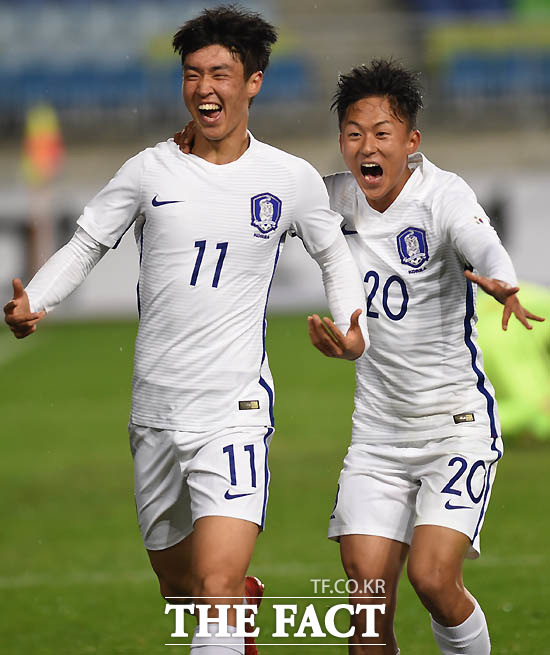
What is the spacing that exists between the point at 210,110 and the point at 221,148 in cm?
15

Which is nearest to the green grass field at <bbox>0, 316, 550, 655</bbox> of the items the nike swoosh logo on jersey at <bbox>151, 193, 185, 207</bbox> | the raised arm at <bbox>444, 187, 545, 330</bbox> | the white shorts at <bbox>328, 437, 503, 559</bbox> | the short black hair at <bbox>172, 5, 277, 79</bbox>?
the white shorts at <bbox>328, 437, 503, 559</bbox>

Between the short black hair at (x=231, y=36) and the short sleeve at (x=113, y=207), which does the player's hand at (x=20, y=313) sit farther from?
the short black hair at (x=231, y=36)

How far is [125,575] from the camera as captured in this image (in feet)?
22.8

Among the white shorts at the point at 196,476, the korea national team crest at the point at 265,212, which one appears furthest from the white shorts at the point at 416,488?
the korea national team crest at the point at 265,212

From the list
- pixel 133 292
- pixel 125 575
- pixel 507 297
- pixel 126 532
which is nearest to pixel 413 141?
pixel 507 297

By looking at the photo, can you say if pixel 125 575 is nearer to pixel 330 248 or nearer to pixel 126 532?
pixel 126 532

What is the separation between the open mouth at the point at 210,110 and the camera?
155 inches

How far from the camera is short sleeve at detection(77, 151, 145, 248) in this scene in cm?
398

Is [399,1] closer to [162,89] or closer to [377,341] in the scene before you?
[162,89]

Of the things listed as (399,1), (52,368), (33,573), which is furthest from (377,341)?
(399,1)

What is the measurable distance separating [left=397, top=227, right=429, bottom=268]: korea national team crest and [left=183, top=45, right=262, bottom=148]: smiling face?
66 centimetres

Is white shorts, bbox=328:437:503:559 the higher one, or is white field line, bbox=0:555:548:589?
white shorts, bbox=328:437:503:559

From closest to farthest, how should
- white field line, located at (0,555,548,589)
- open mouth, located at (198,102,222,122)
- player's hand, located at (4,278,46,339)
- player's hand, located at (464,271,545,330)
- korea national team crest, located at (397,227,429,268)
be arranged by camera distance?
1. player's hand, located at (464,271,545,330)
2. player's hand, located at (4,278,46,339)
3. open mouth, located at (198,102,222,122)
4. korea national team crest, located at (397,227,429,268)
5. white field line, located at (0,555,548,589)

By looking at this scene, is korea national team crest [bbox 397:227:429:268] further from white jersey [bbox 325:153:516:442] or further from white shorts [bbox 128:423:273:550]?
white shorts [bbox 128:423:273:550]
